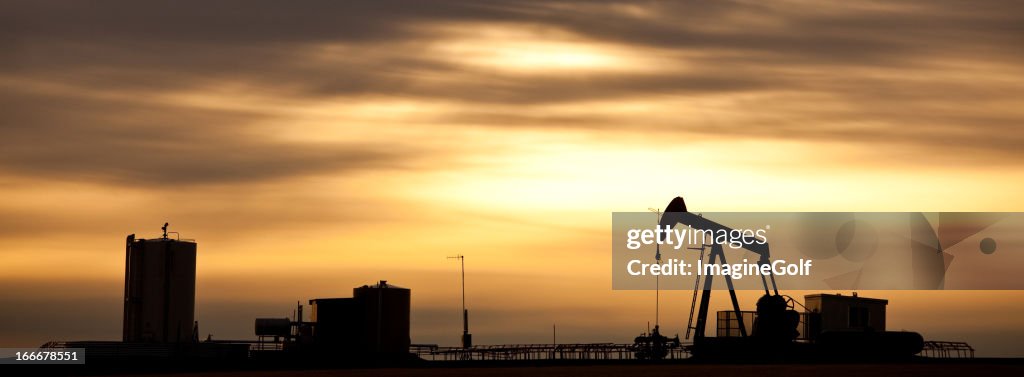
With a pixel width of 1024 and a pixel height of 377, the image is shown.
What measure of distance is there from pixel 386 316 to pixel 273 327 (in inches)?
242

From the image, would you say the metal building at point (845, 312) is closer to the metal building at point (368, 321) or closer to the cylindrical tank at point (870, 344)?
the cylindrical tank at point (870, 344)

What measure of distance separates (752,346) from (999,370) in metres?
19.6

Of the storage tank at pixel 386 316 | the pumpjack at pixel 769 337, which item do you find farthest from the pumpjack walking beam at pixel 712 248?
the storage tank at pixel 386 316

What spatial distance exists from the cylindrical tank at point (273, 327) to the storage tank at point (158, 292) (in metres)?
3.46

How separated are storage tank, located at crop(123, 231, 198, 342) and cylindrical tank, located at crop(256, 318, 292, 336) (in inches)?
136

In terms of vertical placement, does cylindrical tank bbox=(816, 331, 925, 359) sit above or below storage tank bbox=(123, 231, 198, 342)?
below

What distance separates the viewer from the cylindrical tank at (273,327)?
2830 inches

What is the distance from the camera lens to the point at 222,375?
174ft

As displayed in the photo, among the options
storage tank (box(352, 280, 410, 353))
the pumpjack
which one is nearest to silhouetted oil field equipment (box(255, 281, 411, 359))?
storage tank (box(352, 280, 410, 353))

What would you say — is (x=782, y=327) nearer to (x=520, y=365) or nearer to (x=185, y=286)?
(x=520, y=365)

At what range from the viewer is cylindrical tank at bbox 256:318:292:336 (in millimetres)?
71875

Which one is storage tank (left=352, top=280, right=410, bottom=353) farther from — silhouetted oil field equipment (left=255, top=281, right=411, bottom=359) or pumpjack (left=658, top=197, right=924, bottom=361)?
pumpjack (left=658, top=197, right=924, bottom=361)

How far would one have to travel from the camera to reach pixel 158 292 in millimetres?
69125

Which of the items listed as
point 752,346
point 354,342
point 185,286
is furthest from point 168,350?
point 752,346
